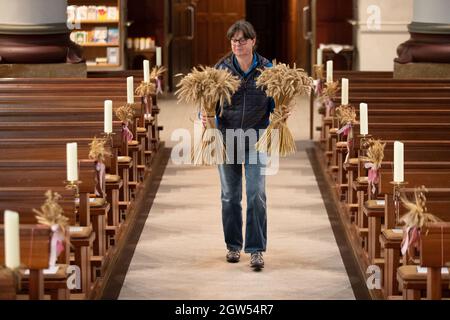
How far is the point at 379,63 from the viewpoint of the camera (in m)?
18.2

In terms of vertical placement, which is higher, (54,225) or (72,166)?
(72,166)

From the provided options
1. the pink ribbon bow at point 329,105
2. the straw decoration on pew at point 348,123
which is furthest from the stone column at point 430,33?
the straw decoration on pew at point 348,123

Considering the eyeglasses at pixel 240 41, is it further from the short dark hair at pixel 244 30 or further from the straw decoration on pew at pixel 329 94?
the straw decoration on pew at pixel 329 94

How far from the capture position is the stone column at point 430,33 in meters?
13.3

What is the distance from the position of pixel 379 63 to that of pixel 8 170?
11473 mm

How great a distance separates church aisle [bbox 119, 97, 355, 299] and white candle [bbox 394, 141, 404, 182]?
3.40 feet

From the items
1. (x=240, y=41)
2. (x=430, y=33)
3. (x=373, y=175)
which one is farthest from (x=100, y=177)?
(x=430, y=33)

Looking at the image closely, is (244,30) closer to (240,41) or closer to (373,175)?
(240,41)

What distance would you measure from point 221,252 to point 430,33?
5572 millimetres

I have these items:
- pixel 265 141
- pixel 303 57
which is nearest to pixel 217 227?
pixel 265 141

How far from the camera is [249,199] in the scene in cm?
809

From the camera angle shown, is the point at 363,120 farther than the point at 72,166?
Yes

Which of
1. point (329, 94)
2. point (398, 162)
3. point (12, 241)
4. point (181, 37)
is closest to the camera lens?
point (12, 241)
